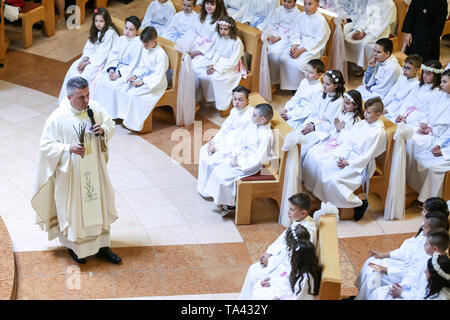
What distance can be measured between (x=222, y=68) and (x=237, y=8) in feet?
5.49

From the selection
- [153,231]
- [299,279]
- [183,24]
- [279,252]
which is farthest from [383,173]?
[183,24]

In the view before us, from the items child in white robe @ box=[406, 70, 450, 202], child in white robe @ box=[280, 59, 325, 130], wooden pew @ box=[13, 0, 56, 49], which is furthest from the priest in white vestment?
wooden pew @ box=[13, 0, 56, 49]

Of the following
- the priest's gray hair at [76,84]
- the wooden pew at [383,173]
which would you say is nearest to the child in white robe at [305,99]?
the wooden pew at [383,173]

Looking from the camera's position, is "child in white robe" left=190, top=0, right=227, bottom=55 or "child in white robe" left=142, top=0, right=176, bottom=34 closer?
"child in white robe" left=190, top=0, right=227, bottom=55

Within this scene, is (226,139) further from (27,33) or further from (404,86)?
(27,33)

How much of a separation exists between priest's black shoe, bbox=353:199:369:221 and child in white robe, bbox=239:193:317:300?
1.48 meters

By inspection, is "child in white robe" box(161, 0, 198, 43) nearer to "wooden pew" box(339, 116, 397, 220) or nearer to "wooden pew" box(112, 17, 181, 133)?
"wooden pew" box(112, 17, 181, 133)

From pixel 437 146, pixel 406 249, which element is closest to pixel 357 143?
pixel 437 146

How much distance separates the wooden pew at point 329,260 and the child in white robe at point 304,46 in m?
4.10

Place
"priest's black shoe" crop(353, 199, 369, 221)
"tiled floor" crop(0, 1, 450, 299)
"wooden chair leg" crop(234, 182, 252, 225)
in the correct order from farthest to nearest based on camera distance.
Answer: "priest's black shoe" crop(353, 199, 369, 221), "wooden chair leg" crop(234, 182, 252, 225), "tiled floor" crop(0, 1, 450, 299)

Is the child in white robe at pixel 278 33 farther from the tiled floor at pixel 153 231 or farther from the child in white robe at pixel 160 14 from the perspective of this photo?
the child in white robe at pixel 160 14

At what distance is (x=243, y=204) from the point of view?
7.12 metres

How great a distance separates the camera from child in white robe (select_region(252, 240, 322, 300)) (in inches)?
211
